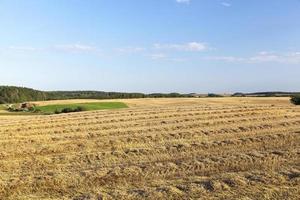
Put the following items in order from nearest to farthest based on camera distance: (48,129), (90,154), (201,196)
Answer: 1. (201,196)
2. (90,154)
3. (48,129)

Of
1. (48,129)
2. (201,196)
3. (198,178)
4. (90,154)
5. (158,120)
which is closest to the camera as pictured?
(201,196)

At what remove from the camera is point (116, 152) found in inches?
623

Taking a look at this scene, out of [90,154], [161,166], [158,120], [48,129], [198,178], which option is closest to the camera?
[198,178]

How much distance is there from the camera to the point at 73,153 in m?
16.2

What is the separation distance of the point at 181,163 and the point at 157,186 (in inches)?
93.9

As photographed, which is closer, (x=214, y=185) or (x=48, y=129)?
(x=214, y=185)

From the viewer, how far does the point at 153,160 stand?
581 inches

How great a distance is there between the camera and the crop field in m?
11.2

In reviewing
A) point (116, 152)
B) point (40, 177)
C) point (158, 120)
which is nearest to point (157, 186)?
point (40, 177)

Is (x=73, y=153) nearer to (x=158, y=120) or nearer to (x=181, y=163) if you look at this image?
(x=181, y=163)

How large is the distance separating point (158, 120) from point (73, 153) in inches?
388

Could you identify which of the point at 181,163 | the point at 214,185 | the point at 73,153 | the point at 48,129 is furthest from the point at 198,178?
the point at 48,129

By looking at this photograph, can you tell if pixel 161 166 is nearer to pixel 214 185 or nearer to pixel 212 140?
pixel 214 185

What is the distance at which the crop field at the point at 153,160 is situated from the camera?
11190mm
